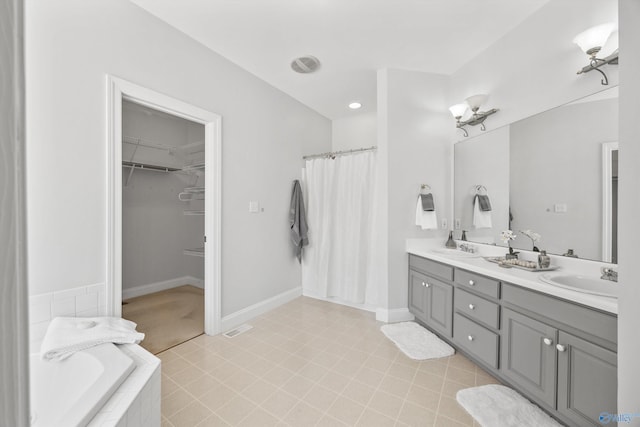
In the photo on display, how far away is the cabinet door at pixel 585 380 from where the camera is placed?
1.19m

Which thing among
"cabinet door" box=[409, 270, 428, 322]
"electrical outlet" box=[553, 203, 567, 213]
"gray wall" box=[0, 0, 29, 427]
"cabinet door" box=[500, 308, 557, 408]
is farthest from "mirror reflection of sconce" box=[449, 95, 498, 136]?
"gray wall" box=[0, 0, 29, 427]

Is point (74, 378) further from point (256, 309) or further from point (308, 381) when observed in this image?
point (256, 309)

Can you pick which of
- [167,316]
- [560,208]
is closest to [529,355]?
[560,208]

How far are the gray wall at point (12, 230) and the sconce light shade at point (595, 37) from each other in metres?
2.58

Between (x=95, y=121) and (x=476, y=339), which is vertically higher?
(x=95, y=121)

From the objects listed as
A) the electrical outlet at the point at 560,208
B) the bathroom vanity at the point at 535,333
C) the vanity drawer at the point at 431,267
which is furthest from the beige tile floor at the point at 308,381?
the electrical outlet at the point at 560,208

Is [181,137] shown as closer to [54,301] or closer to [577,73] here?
[54,301]

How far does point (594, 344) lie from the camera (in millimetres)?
1249

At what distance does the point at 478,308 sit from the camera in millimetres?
1910

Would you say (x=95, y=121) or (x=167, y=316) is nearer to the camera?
(x=95, y=121)

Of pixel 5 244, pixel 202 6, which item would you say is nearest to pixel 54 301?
pixel 5 244

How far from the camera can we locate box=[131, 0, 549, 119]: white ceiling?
77.6 inches

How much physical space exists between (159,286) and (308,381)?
2.92 metres

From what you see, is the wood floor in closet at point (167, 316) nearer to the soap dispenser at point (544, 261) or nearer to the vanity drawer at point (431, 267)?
the vanity drawer at point (431, 267)
